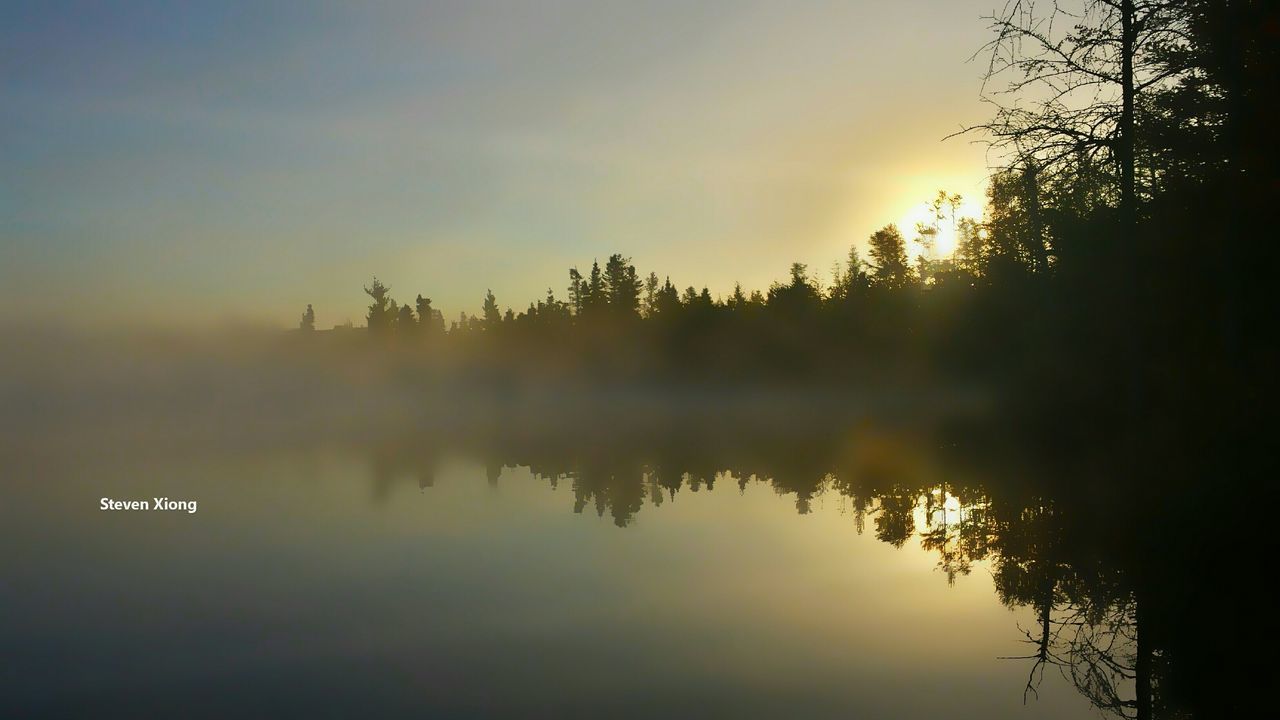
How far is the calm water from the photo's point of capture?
7.36 m

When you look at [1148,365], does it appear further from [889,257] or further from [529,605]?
[889,257]

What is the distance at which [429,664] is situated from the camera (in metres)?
8.12

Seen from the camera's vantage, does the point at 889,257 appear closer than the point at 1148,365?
No

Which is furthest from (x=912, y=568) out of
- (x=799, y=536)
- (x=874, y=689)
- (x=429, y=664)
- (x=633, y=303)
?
(x=633, y=303)

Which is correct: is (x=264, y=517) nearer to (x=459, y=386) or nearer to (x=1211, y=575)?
(x=1211, y=575)

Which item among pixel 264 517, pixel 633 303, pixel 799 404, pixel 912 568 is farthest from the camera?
pixel 633 303

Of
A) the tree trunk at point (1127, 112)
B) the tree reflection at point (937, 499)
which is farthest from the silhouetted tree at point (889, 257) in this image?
the tree trunk at point (1127, 112)

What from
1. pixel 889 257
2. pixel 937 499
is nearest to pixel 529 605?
pixel 937 499

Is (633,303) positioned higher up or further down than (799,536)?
higher up

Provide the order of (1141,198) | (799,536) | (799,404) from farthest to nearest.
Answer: (799,404) < (1141,198) < (799,536)

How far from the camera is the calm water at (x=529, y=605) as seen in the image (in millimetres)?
7355

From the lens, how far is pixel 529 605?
10109mm

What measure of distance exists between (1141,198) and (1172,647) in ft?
58.5

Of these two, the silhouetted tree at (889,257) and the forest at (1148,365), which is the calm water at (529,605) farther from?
the silhouetted tree at (889,257)
